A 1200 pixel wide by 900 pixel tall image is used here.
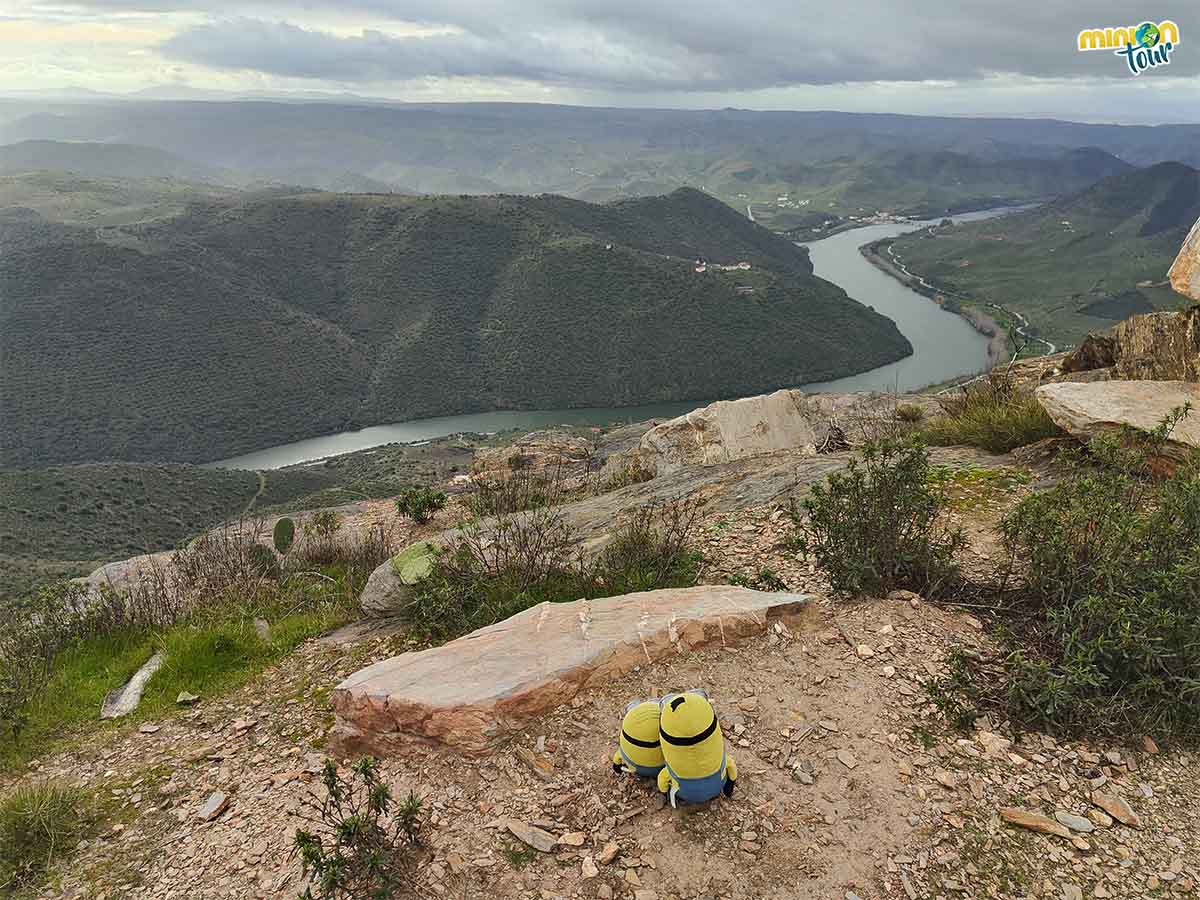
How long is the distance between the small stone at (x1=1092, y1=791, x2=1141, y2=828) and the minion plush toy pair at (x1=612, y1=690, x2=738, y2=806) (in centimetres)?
158

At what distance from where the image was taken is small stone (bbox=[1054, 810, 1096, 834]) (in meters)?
2.93

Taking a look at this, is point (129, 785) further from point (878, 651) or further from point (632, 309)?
point (632, 309)

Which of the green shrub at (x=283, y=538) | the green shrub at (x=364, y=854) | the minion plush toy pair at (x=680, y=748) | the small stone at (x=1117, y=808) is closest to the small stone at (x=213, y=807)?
the green shrub at (x=364, y=854)

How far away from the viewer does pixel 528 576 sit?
5363 mm

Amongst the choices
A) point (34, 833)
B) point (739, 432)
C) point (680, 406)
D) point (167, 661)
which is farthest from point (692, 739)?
point (680, 406)

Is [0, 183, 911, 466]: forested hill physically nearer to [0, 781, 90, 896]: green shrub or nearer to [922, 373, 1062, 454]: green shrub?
[0, 781, 90, 896]: green shrub

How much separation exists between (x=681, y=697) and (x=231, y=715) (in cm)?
337

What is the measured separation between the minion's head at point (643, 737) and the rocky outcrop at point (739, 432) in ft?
25.9

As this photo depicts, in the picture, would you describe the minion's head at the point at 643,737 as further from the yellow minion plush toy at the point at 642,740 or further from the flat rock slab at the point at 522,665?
the flat rock slab at the point at 522,665

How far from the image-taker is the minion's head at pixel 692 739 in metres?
2.90

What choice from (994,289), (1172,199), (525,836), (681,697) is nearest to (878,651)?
(681,697)

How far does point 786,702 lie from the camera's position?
369 centimetres

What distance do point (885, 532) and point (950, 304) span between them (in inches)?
4877

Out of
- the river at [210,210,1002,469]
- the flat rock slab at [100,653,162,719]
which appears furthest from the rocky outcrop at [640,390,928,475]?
the river at [210,210,1002,469]
